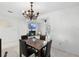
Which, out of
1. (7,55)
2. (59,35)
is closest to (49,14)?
(59,35)

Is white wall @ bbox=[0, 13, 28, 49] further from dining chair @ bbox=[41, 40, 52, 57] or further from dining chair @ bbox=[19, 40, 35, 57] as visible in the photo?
dining chair @ bbox=[41, 40, 52, 57]

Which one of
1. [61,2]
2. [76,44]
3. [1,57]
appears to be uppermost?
[61,2]

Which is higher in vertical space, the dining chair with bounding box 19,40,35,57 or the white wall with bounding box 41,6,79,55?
the white wall with bounding box 41,6,79,55

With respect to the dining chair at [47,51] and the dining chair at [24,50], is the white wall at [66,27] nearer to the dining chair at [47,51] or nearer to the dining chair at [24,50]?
the dining chair at [47,51]

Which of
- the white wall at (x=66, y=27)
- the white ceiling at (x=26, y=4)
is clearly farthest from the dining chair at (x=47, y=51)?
the white ceiling at (x=26, y=4)

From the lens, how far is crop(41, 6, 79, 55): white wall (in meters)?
0.92

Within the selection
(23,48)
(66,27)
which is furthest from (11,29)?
(66,27)

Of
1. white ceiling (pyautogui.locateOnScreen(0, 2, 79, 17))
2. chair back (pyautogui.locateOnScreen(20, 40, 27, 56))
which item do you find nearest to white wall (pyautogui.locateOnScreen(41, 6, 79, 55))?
white ceiling (pyautogui.locateOnScreen(0, 2, 79, 17))

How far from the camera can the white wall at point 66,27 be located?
92cm

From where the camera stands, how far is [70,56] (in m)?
0.87

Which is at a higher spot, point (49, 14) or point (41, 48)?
point (49, 14)

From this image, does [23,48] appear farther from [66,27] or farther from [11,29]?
[66,27]

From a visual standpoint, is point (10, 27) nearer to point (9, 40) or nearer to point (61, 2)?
point (9, 40)

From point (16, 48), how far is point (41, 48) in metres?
0.27
